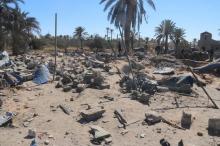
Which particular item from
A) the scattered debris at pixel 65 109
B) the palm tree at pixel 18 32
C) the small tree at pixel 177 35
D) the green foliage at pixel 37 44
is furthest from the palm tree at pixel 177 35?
the scattered debris at pixel 65 109

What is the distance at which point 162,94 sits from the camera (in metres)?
12.6

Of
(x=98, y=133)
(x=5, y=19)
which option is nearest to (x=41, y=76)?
(x=98, y=133)

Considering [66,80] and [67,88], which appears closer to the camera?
[67,88]

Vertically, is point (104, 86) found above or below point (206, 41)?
below

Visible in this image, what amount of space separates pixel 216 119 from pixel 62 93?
5.53 metres

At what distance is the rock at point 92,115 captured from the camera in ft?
32.1

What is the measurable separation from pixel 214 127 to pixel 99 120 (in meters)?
2.77

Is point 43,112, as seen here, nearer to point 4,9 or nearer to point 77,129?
point 77,129

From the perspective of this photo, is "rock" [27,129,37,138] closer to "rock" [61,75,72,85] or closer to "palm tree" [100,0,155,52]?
"rock" [61,75,72,85]

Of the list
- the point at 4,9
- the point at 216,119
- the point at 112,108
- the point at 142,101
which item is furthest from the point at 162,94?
the point at 4,9

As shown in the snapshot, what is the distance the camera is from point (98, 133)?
860 centimetres

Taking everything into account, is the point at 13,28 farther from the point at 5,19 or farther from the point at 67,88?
the point at 67,88

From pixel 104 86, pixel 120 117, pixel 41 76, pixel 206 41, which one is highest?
pixel 206 41

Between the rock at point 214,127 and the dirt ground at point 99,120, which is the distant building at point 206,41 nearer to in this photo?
the dirt ground at point 99,120
